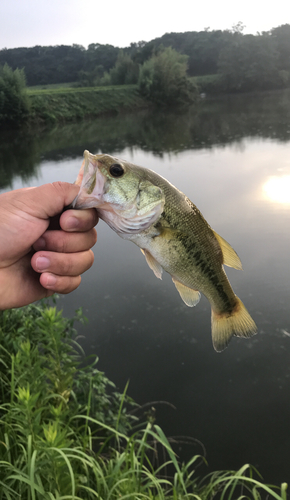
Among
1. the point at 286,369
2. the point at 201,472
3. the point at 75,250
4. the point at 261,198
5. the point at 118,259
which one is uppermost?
the point at 75,250

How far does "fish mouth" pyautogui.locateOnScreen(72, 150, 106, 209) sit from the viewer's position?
5.46 feet

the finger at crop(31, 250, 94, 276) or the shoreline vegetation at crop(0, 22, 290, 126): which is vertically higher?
the shoreline vegetation at crop(0, 22, 290, 126)

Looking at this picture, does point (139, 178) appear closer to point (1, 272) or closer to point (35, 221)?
point (35, 221)

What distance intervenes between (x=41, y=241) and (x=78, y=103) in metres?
41.0

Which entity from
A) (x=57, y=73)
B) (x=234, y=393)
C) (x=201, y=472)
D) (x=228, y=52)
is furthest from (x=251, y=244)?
(x=57, y=73)

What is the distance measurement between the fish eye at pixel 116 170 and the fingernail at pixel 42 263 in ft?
2.33

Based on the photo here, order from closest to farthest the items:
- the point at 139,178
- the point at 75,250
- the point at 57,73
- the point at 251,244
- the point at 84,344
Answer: the point at 139,178, the point at 75,250, the point at 84,344, the point at 251,244, the point at 57,73

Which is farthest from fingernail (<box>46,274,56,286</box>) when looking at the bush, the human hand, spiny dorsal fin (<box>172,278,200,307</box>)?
the bush

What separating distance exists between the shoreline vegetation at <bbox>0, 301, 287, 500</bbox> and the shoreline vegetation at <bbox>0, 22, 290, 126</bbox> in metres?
34.0

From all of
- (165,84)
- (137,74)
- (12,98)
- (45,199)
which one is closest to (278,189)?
(45,199)

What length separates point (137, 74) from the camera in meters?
56.0

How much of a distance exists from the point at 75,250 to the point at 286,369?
14.9 feet

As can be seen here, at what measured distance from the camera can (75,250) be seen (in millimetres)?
2100

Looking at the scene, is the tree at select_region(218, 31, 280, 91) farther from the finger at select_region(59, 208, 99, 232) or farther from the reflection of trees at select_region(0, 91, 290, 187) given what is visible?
the finger at select_region(59, 208, 99, 232)
